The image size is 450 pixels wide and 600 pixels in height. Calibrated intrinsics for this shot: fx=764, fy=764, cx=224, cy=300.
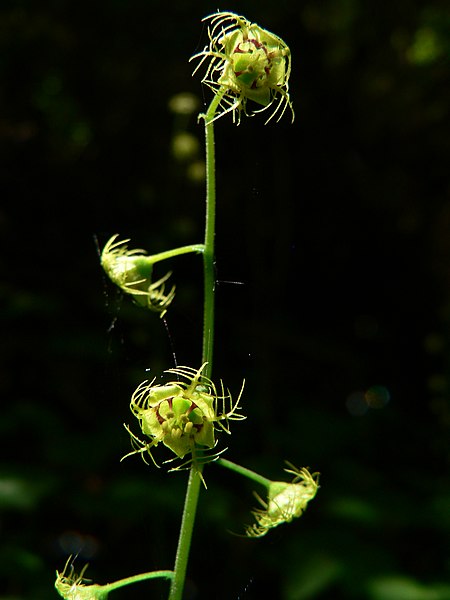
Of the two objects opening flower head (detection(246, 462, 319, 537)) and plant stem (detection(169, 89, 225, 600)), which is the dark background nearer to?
opening flower head (detection(246, 462, 319, 537))

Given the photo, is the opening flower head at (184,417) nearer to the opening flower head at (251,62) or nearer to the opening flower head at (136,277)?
the opening flower head at (136,277)

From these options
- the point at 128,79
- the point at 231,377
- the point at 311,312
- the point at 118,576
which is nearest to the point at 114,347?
the point at 231,377

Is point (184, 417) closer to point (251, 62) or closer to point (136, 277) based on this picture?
point (136, 277)

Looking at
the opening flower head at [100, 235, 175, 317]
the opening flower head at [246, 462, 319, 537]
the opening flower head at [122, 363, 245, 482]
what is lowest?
the opening flower head at [246, 462, 319, 537]

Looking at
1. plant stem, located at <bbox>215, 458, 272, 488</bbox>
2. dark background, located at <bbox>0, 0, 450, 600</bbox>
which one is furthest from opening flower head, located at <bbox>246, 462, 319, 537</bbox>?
dark background, located at <bbox>0, 0, 450, 600</bbox>

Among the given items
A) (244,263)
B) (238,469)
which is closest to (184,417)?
(238,469)

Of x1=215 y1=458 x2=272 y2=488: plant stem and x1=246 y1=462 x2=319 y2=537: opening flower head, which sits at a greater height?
x1=215 y1=458 x2=272 y2=488: plant stem

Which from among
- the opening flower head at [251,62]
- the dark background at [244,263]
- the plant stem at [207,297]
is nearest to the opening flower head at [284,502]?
the plant stem at [207,297]

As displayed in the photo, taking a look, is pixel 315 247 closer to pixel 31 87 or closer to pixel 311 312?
pixel 311 312

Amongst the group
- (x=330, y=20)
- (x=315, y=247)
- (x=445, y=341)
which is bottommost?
(x=445, y=341)
